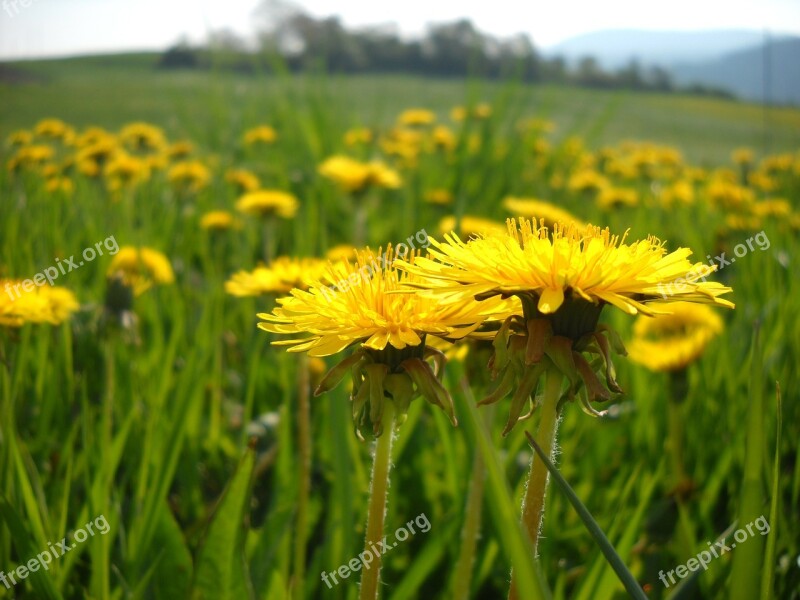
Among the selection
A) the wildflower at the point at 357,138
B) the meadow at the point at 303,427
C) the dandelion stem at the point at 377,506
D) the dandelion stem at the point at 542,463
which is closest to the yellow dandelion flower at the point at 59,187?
the meadow at the point at 303,427

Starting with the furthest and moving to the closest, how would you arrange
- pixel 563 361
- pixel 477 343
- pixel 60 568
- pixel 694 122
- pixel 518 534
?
pixel 694 122 < pixel 477 343 < pixel 60 568 < pixel 563 361 < pixel 518 534

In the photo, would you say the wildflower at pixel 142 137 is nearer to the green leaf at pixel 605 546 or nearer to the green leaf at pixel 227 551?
the green leaf at pixel 227 551

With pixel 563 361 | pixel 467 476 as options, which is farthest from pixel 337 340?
pixel 467 476

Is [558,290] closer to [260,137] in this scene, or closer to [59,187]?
[59,187]

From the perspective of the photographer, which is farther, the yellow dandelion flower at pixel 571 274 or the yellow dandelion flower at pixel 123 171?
the yellow dandelion flower at pixel 123 171

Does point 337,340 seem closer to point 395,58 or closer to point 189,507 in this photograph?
point 189,507

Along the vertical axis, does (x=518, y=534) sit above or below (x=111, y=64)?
below
